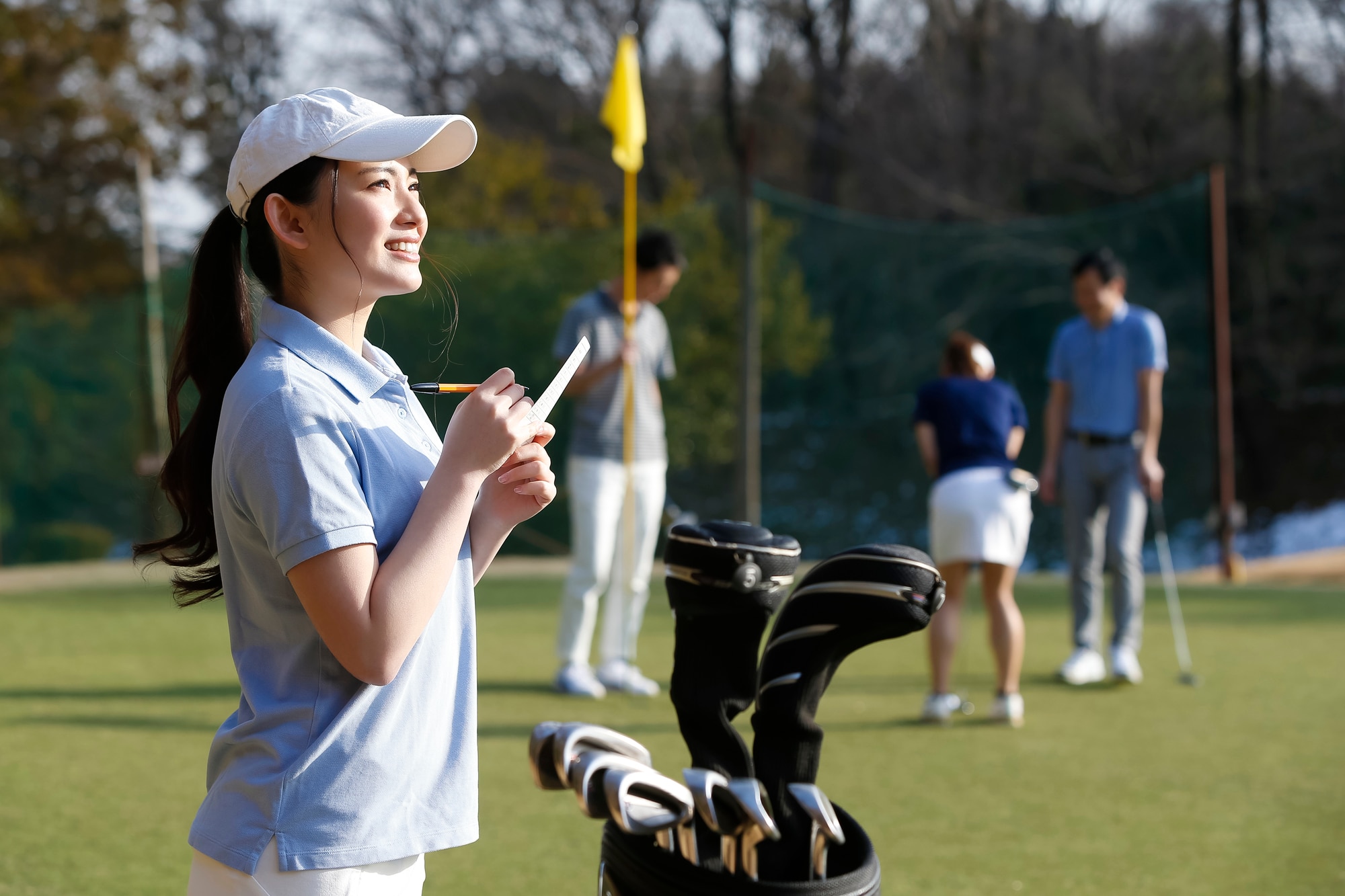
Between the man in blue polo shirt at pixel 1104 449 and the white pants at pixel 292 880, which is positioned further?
the man in blue polo shirt at pixel 1104 449

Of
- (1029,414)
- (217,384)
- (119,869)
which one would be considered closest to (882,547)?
(217,384)

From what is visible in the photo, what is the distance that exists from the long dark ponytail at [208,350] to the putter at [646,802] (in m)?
0.57

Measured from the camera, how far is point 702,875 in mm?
1688

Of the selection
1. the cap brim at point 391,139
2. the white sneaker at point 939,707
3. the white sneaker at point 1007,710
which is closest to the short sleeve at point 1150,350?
the white sneaker at point 1007,710

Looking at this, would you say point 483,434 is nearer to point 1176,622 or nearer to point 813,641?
point 813,641

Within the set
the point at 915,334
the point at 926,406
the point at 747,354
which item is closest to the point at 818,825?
the point at 926,406

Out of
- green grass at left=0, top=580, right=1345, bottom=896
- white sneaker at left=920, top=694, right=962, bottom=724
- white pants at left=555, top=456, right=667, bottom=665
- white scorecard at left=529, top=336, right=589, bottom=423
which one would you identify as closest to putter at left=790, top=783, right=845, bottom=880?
white scorecard at left=529, top=336, right=589, bottom=423

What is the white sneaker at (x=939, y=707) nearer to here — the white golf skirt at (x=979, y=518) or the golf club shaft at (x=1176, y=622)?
the white golf skirt at (x=979, y=518)

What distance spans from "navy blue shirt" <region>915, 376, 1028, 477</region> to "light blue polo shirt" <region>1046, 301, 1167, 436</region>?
1005mm

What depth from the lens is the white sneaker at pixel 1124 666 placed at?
19.2 feet

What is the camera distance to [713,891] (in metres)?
1.67

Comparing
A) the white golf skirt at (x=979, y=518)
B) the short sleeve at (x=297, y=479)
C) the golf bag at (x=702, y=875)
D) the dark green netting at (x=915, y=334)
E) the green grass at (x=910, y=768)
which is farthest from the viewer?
the dark green netting at (x=915, y=334)

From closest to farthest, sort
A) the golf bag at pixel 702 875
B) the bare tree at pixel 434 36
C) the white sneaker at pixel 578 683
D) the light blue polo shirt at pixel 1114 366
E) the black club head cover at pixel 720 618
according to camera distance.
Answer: the golf bag at pixel 702 875
the black club head cover at pixel 720 618
the white sneaker at pixel 578 683
the light blue polo shirt at pixel 1114 366
the bare tree at pixel 434 36

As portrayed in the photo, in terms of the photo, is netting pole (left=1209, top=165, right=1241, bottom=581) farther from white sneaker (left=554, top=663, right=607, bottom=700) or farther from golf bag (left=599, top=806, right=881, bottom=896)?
golf bag (left=599, top=806, right=881, bottom=896)
